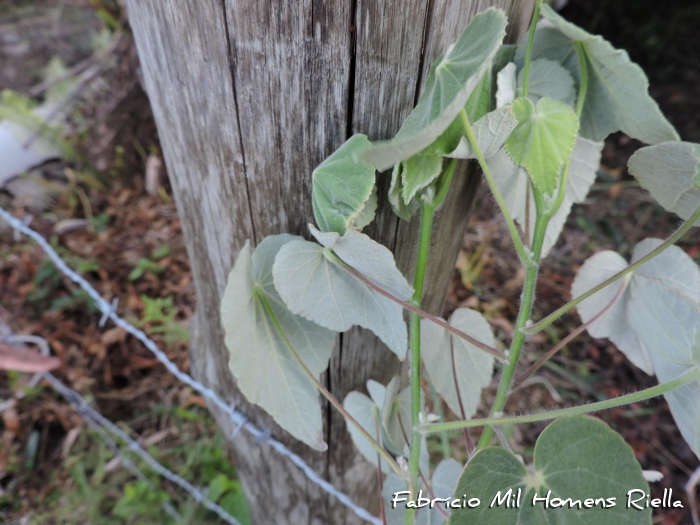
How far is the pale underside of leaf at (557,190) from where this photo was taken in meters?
0.70

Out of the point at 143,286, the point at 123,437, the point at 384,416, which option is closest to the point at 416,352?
the point at 384,416

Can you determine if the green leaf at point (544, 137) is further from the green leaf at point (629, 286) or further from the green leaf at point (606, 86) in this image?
the green leaf at point (629, 286)

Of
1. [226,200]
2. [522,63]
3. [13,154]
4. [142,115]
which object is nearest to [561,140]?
[522,63]

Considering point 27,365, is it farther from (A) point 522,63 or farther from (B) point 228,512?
(A) point 522,63

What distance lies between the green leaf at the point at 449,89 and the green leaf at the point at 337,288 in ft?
0.45

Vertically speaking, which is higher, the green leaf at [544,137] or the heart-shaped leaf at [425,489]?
the green leaf at [544,137]

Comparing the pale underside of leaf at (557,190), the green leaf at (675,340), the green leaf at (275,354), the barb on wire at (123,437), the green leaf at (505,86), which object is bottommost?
the barb on wire at (123,437)

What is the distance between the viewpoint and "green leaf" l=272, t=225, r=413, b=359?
536 mm

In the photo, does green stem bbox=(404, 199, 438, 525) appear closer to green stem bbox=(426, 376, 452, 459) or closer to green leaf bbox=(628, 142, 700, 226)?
green stem bbox=(426, 376, 452, 459)

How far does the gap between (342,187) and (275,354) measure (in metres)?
0.32

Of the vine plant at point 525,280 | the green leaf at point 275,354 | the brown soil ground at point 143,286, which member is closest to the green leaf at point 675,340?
the vine plant at point 525,280

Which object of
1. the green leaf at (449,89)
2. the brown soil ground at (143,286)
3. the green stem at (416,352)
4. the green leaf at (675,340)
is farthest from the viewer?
the brown soil ground at (143,286)

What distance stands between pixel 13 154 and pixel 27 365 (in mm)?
1832

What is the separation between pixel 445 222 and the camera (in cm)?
73
